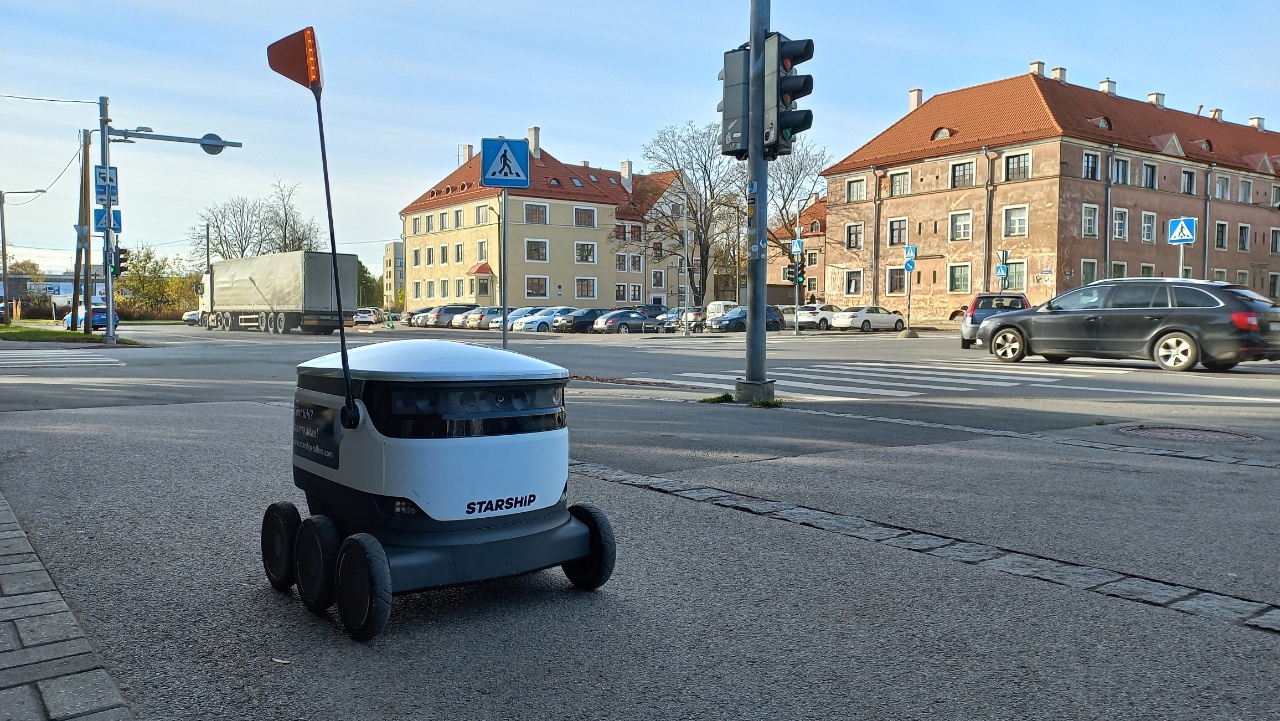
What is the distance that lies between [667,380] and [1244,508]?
1144 centimetres

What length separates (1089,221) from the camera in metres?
55.8

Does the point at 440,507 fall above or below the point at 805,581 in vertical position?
above

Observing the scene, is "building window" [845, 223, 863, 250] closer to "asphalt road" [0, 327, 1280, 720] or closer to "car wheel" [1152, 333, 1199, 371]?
"car wheel" [1152, 333, 1199, 371]

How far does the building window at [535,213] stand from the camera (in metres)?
81.5

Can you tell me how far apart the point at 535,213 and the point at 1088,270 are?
4347 centimetres

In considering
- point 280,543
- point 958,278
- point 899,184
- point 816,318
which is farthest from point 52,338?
point 899,184

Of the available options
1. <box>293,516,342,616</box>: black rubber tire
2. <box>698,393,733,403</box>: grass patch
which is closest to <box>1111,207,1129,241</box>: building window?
<box>698,393,733,403</box>: grass patch

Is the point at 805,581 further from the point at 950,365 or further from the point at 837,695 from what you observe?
the point at 950,365

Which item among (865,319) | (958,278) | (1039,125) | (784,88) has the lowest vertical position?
(865,319)

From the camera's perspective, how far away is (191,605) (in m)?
3.92

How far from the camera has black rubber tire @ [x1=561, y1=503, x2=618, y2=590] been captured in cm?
406

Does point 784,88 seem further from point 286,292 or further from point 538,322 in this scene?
point 538,322

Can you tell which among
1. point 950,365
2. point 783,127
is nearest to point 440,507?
point 783,127

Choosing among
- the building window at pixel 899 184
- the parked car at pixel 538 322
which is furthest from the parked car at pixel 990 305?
the building window at pixel 899 184
